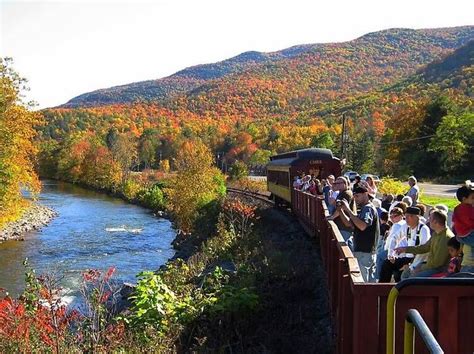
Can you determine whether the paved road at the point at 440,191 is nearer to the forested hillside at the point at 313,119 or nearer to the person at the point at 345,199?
the forested hillside at the point at 313,119

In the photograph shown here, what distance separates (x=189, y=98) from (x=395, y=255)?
619ft

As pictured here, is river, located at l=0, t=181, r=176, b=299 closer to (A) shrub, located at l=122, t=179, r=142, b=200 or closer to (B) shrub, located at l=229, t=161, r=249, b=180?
(A) shrub, located at l=122, t=179, r=142, b=200

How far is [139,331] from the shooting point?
9289 millimetres

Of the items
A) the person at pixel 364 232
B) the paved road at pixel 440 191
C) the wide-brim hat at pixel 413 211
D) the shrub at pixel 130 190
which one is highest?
the wide-brim hat at pixel 413 211

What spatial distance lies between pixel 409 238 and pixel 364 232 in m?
0.94

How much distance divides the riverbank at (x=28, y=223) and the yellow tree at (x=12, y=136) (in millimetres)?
3411

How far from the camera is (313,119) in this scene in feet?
436

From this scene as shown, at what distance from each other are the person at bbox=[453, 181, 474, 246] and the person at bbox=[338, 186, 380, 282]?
2044mm

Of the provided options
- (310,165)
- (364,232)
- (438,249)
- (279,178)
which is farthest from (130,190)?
(438,249)

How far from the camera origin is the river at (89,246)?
2462 cm

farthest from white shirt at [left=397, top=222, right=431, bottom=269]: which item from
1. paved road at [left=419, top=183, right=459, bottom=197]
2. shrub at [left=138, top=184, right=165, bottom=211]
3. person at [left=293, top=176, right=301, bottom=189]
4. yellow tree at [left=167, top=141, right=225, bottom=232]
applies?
shrub at [left=138, top=184, right=165, bottom=211]

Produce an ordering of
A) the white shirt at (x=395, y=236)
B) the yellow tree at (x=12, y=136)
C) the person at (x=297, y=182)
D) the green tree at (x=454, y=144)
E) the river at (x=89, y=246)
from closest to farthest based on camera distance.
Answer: the white shirt at (x=395, y=236) → the person at (x=297, y=182) → the river at (x=89, y=246) → the yellow tree at (x=12, y=136) → the green tree at (x=454, y=144)

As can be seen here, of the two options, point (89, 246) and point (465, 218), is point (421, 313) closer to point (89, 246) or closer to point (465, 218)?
point (465, 218)

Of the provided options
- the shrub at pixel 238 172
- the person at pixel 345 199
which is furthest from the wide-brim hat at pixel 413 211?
the shrub at pixel 238 172
